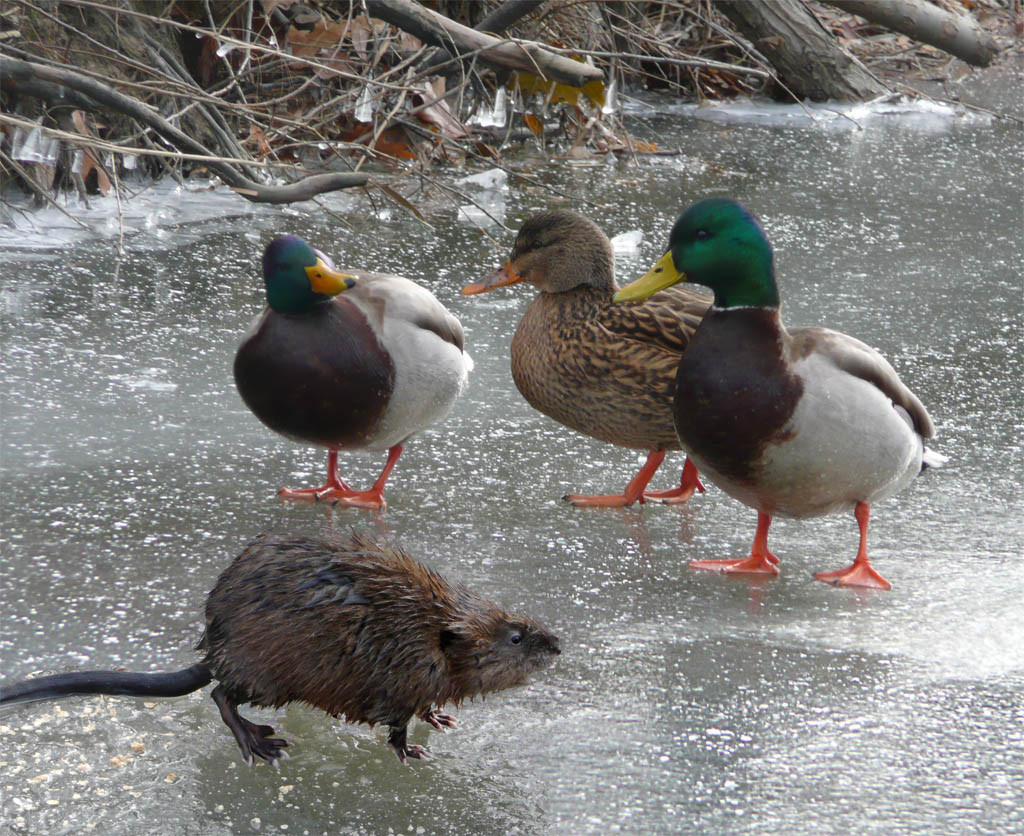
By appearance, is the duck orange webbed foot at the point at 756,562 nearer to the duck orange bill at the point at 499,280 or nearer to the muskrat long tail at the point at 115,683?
the duck orange bill at the point at 499,280

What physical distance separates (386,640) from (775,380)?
106 centimetres

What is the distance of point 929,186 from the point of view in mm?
6281

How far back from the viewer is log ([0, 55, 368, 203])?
4.02 meters

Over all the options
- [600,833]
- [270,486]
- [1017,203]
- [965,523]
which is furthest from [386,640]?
[1017,203]

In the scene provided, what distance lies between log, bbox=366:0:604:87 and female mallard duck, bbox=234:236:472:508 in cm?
174

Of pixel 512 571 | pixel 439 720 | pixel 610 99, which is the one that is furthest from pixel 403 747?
pixel 610 99

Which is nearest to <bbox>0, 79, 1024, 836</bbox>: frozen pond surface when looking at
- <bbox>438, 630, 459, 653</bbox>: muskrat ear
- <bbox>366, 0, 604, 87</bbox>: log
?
<bbox>438, 630, 459, 653</bbox>: muskrat ear

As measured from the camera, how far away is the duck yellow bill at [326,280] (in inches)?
118

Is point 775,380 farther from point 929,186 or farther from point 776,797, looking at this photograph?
point 929,186

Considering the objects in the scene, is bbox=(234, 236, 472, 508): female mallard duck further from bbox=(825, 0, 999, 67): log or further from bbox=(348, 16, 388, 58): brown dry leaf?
bbox=(825, 0, 999, 67): log

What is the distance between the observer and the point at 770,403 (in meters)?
2.68

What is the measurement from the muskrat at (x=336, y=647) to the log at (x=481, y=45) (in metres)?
2.83

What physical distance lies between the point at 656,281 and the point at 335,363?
75 cm

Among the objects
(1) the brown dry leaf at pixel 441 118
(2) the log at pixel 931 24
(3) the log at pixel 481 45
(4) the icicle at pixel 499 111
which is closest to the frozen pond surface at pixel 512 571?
(3) the log at pixel 481 45
